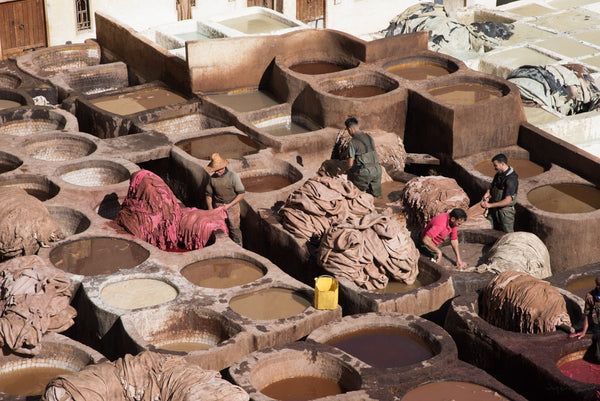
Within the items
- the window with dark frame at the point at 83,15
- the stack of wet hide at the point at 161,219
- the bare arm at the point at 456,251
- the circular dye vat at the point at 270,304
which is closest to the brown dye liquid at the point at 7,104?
the window with dark frame at the point at 83,15

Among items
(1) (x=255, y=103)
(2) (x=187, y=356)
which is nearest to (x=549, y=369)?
(2) (x=187, y=356)

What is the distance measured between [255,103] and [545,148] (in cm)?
505

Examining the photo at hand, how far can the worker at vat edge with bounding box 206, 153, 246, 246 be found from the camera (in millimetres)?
13539

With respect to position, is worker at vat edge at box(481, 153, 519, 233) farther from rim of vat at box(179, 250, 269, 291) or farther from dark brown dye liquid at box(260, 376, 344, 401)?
dark brown dye liquid at box(260, 376, 344, 401)

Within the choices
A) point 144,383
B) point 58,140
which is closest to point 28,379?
point 144,383

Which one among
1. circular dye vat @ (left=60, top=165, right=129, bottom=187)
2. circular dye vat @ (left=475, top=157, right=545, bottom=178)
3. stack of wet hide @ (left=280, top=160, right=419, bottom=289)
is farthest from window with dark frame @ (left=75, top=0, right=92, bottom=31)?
stack of wet hide @ (left=280, top=160, right=419, bottom=289)

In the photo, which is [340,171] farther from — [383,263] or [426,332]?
[426,332]

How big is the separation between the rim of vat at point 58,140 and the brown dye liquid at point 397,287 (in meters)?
5.57

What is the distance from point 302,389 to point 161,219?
3.70 m

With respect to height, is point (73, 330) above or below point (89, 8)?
below

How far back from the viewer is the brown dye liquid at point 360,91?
1747 cm

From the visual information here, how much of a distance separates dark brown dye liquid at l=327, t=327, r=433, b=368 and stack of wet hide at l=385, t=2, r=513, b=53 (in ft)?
40.1

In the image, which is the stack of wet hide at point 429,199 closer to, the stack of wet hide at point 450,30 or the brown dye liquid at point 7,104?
the brown dye liquid at point 7,104

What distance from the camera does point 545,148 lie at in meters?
16.0
